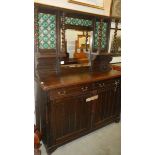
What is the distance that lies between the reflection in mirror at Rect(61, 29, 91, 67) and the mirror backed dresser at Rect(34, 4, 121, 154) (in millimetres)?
17

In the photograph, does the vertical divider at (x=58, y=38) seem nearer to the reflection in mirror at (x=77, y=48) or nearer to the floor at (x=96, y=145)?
the reflection in mirror at (x=77, y=48)

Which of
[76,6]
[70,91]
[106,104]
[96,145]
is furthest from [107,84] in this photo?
[76,6]

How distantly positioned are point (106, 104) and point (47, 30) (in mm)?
1461

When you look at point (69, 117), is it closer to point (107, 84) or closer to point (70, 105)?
point (70, 105)

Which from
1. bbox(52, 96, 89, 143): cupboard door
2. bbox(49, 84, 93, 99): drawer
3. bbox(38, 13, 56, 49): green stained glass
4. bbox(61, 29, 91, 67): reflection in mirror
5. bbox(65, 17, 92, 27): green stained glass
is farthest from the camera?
bbox(61, 29, 91, 67): reflection in mirror

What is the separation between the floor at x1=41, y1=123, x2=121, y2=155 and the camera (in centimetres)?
225

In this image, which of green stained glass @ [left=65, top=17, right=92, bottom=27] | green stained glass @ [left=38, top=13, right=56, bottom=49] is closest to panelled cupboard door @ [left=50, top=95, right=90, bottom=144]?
green stained glass @ [left=38, top=13, right=56, bottom=49]

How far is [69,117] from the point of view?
7.25ft

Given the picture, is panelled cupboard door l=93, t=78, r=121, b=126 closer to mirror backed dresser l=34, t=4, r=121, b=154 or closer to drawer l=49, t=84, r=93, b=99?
mirror backed dresser l=34, t=4, r=121, b=154

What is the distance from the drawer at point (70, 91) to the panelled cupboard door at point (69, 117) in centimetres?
7

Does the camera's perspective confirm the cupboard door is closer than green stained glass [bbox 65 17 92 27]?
Yes
